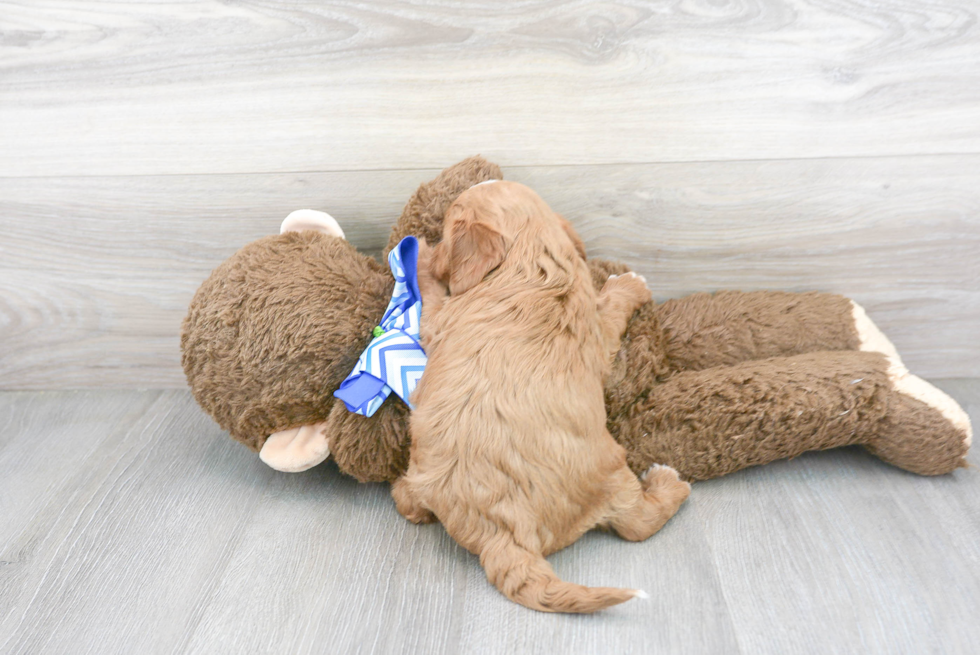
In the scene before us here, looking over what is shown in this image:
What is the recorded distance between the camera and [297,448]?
3.88 feet

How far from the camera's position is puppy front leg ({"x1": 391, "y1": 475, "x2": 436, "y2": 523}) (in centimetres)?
114

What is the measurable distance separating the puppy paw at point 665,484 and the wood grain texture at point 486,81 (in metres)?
0.59

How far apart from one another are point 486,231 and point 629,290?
1.05 feet

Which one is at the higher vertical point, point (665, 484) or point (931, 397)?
point (931, 397)

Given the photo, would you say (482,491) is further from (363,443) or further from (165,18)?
(165,18)

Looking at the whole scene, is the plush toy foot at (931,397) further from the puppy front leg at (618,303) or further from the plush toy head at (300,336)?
the plush toy head at (300,336)

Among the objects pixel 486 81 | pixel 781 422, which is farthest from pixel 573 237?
pixel 781 422

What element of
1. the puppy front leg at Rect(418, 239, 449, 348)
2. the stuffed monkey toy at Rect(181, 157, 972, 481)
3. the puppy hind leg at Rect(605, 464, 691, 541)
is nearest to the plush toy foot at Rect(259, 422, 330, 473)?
the stuffed monkey toy at Rect(181, 157, 972, 481)

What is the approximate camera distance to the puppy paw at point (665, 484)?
44.1 inches

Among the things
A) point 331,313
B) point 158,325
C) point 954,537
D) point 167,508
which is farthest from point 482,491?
point 158,325

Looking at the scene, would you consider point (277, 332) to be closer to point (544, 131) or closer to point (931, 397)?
point (544, 131)

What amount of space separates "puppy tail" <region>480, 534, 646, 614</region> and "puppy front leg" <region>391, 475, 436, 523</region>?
0.60ft

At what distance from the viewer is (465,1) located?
121 cm

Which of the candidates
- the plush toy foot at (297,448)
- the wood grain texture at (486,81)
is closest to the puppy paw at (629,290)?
the wood grain texture at (486,81)
